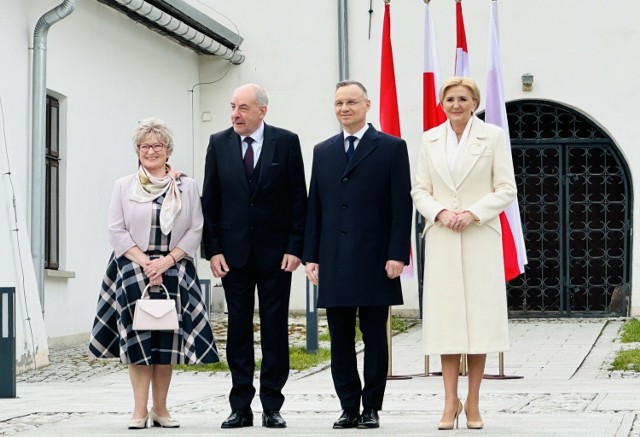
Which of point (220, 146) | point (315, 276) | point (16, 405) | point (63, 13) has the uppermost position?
point (63, 13)

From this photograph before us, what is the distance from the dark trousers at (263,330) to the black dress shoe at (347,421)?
0.36 m

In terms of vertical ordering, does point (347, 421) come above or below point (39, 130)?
below

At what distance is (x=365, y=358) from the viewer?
7.20m

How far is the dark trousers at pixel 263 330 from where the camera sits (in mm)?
7363

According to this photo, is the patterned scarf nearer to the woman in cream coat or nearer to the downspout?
the woman in cream coat

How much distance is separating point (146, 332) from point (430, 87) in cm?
454

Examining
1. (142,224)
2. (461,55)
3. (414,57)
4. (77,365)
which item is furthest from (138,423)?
(414,57)

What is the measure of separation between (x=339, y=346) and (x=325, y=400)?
189 centimetres

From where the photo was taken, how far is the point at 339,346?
7293 mm

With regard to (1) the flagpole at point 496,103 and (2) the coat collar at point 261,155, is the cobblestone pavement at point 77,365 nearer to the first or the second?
(1) the flagpole at point 496,103

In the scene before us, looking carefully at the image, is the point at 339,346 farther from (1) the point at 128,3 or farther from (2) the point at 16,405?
(1) the point at 128,3

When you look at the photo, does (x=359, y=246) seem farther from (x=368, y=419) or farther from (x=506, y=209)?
(x=506, y=209)

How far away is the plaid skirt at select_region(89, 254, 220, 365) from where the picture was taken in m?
7.27

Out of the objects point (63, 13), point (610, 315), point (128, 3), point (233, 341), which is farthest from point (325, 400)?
point (610, 315)
